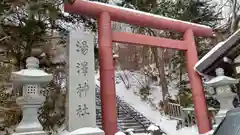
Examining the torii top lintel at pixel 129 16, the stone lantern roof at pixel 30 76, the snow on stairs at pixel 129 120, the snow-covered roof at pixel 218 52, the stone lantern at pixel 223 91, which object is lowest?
the snow on stairs at pixel 129 120

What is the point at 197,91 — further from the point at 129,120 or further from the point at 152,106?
the point at 152,106

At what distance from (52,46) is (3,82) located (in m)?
1.78

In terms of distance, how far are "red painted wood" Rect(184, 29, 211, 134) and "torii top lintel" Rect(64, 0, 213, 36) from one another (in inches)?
18.2

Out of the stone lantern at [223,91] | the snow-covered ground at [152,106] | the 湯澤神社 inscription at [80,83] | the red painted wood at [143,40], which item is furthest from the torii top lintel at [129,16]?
the snow-covered ground at [152,106]

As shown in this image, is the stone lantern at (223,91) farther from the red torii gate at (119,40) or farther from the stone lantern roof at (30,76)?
the stone lantern roof at (30,76)

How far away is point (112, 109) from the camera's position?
5016 mm

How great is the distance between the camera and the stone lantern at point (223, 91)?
625cm

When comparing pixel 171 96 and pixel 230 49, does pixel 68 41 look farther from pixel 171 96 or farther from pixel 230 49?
pixel 171 96

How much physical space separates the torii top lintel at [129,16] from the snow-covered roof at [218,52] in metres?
1.21

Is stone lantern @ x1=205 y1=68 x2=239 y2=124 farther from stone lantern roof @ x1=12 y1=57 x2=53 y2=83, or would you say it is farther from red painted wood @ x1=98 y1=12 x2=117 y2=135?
stone lantern roof @ x1=12 y1=57 x2=53 y2=83

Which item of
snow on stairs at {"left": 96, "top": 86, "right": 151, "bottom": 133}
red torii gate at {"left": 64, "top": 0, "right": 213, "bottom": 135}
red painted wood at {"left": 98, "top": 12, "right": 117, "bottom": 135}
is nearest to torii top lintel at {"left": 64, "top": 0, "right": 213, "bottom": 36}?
red torii gate at {"left": 64, "top": 0, "right": 213, "bottom": 135}

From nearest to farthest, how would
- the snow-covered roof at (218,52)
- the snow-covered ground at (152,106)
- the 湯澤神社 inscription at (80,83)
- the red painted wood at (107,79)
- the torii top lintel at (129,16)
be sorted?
the 湯澤神社 inscription at (80,83) → the red painted wood at (107,79) → the torii top lintel at (129,16) → the snow-covered roof at (218,52) → the snow-covered ground at (152,106)

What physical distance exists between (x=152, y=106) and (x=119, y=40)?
7.32m

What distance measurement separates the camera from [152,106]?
12242 mm
